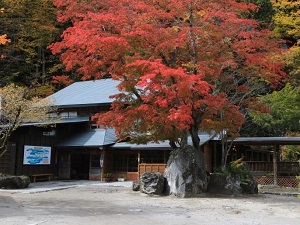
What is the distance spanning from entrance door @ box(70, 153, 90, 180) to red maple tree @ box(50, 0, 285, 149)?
10.3 meters

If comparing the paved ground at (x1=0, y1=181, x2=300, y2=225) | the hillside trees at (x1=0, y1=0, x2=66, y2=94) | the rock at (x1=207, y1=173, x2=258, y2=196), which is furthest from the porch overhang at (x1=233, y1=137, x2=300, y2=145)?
the hillside trees at (x1=0, y1=0, x2=66, y2=94)

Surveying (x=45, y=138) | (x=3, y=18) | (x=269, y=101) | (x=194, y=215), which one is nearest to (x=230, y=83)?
(x=269, y=101)

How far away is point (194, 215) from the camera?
9594 mm

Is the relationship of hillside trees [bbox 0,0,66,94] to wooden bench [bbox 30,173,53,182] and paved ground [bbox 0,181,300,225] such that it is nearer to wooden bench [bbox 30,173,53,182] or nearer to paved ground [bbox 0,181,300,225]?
wooden bench [bbox 30,173,53,182]

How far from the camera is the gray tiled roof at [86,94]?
24578 mm

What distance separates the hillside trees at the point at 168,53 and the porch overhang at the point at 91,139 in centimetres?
774

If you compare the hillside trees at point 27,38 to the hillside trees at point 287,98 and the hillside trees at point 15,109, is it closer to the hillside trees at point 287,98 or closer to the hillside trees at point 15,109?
the hillside trees at point 15,109

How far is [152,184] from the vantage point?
14688mm

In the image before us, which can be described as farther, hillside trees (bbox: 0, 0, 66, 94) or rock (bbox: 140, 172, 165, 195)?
hillside trees (bbox: 0, 0, 66, 94)

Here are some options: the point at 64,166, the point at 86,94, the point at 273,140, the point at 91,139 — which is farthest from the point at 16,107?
the point at 273,140

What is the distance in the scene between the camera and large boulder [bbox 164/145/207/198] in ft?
46.9

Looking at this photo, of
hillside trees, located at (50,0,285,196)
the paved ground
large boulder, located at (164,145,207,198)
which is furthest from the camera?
large boulder, located at (164,145,207,198)

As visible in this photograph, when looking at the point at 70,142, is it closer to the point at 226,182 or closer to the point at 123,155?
the point at 123,155

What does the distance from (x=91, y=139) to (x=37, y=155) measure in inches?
136
